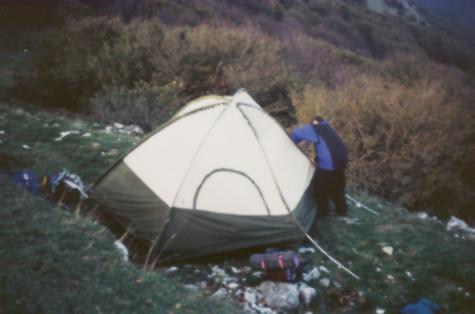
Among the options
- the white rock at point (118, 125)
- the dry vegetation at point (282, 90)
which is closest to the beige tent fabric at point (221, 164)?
the dry vegetation at point (282, 90)

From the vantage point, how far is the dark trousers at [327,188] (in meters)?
7.12

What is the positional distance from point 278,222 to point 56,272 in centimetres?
311

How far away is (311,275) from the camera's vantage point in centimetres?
591

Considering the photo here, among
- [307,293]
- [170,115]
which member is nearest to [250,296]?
[307,293]

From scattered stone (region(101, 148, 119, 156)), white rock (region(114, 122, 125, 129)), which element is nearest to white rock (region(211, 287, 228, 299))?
scattered stone (region(101, 148, 119, 156))

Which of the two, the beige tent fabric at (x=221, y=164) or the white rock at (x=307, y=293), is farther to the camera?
the beige tent fabric at (x=221, y=164)

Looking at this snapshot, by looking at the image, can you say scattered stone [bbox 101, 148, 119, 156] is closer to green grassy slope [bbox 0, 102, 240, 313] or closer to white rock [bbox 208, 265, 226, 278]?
green grassy slope [bbox 0, 102, 240, 313]

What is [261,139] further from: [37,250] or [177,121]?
[37,250]

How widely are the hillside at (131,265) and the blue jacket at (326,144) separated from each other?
3.72ft

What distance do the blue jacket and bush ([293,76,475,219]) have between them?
468 centimetres

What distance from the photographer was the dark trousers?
281 inches

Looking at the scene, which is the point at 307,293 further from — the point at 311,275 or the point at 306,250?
the point at 306,250

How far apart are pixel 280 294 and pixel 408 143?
25.7 feet

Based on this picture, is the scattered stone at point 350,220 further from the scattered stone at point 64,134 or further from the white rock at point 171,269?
the scattered stone at point 64,134
